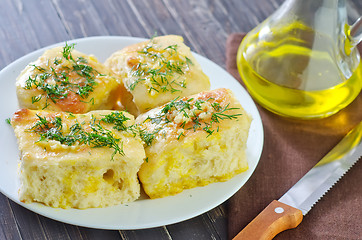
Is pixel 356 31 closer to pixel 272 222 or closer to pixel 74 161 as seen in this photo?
pixel 272 222

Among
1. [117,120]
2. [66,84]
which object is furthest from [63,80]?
[117,120]

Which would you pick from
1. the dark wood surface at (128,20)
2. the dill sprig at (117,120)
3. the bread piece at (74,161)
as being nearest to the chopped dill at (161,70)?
the dill sprig at (117,120)

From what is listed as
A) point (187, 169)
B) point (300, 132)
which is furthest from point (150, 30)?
point (187, 169)

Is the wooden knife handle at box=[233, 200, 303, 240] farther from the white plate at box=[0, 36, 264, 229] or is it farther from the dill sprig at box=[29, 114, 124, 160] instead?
the dill sprig at box=[29, 114, 124, 160]

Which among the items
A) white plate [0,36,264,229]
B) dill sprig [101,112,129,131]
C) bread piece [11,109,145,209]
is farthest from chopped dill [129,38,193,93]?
white plate [0,36,264,229]

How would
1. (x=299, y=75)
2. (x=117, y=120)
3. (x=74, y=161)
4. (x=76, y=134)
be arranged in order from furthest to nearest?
(x=299, y=75) < (x=117, y=120) < (x=76, y=134) < (x=74, y=161)

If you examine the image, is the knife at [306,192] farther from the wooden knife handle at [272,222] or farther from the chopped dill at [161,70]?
the chopped dill at [161,70]
